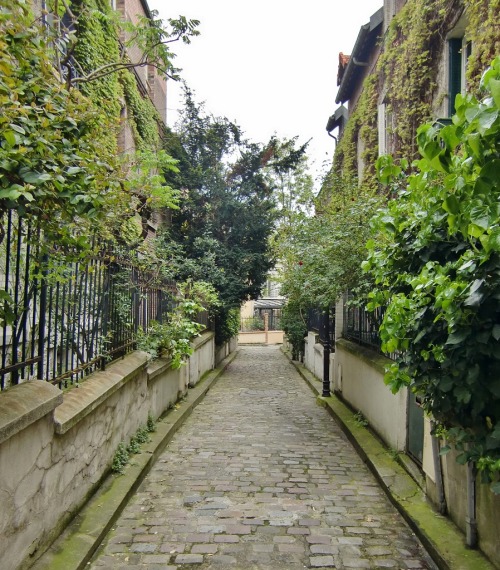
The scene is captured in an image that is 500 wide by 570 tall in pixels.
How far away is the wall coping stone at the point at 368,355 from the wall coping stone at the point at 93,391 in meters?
3.24

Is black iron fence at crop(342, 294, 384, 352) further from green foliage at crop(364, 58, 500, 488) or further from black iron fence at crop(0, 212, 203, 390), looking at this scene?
black iron fence at crop(0, 212, 203, 390)

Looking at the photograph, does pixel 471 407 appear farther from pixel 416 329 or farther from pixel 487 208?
pixel 487 208

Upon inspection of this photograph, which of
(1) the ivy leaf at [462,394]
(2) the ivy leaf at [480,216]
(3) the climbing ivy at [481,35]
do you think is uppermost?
(3) the climbing ivy at [481,35]

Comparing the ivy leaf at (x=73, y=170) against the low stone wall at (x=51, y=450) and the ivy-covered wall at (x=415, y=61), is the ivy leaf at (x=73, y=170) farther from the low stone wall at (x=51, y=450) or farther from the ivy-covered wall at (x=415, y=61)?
the ivy-covered wall at (x=415, y=61)

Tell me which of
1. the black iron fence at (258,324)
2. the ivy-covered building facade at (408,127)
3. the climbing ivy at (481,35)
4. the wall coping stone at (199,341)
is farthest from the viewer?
the black iron fence at (258,324)

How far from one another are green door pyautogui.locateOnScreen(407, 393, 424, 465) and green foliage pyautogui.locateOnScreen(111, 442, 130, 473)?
338cm

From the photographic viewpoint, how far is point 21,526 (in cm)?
309

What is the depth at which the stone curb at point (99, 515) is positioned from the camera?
340cm

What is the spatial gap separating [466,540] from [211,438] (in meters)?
4.53

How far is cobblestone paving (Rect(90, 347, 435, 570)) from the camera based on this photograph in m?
3.74

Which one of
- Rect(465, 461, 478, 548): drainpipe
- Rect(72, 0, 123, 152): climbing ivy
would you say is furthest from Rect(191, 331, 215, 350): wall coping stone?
Rect(465, 461, 478, 548): drainpipe

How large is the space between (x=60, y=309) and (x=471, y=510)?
13.2 feet

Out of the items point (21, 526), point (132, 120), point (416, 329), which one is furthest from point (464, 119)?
point (132, 120)

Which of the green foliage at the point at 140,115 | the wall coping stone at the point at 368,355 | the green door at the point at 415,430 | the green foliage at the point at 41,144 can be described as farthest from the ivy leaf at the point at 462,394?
the green foliage at the point at 140,115
